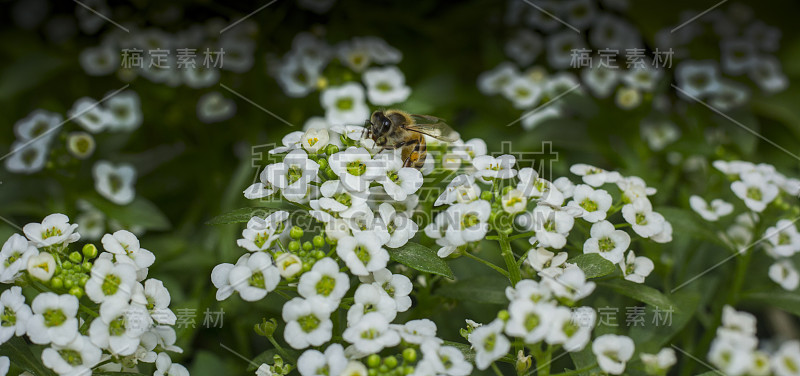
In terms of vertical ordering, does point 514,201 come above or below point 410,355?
above

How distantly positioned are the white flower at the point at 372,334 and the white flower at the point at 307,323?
0.20ft

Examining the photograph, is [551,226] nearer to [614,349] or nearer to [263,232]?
[614,349]

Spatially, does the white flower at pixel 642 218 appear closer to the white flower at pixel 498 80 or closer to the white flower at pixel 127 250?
the white flower at pixel 127 250

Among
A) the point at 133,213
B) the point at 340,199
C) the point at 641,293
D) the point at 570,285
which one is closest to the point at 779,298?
the point at 641,293

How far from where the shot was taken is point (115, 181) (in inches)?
110

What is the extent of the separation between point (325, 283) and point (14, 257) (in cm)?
87

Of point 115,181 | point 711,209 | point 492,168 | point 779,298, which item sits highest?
point 492,168

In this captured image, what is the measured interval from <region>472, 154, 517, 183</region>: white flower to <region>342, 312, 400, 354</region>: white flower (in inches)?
20.6

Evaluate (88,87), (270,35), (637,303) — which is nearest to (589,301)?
(637,303)

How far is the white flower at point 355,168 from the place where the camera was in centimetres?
172

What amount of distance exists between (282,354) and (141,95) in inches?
81.1

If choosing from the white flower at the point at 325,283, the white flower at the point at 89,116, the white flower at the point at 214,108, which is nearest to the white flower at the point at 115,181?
the white flower at the point at 89,116

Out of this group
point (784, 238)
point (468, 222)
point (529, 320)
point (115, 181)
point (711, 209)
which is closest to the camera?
point (529, 320)

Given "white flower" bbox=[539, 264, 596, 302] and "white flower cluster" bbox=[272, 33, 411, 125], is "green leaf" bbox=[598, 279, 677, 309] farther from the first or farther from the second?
"white flower cluster" bbox=[272, 33, 411, 125]
